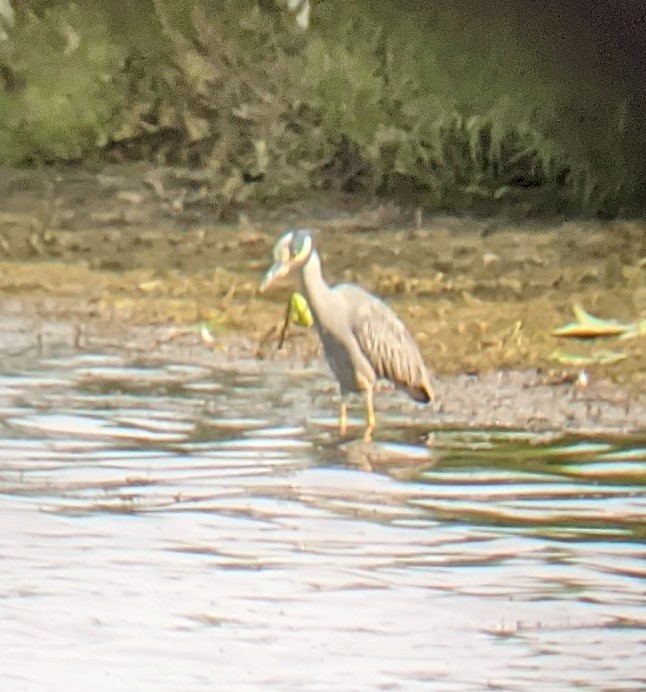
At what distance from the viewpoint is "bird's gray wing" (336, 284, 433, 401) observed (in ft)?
19.6

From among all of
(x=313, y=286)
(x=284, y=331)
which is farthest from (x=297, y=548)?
(x=284, y=331)

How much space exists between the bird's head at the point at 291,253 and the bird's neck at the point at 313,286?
0.12 feet

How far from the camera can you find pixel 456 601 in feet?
13.8

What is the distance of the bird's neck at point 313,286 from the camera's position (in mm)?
5977

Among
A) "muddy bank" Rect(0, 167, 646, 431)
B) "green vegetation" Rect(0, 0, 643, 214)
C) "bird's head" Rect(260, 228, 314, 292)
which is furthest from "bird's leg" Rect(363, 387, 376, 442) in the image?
"green vegetation" Rect(0, 0, 643, 214)

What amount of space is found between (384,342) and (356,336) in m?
0.08

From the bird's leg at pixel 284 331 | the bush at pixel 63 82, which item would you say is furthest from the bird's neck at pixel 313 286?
the bush at pixel 63 82

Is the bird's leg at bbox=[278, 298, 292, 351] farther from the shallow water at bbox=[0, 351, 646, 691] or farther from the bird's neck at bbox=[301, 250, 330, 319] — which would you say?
the bird's neck at bbox=[301, 250, 330, 319]

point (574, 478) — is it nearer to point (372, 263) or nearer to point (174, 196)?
point (372, 263)

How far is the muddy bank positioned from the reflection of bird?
0.21 meters

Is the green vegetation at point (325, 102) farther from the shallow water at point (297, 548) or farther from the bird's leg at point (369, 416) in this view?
the bird's leg at point (369, 416)

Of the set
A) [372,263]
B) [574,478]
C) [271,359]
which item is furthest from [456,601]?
[372,263]

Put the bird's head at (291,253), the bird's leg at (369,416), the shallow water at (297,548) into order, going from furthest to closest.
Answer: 1. the bird's head at (291,253)
2. the bird's leg at (369,416)
3. the shallow water at (297,548)

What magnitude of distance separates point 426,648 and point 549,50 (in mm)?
6719
